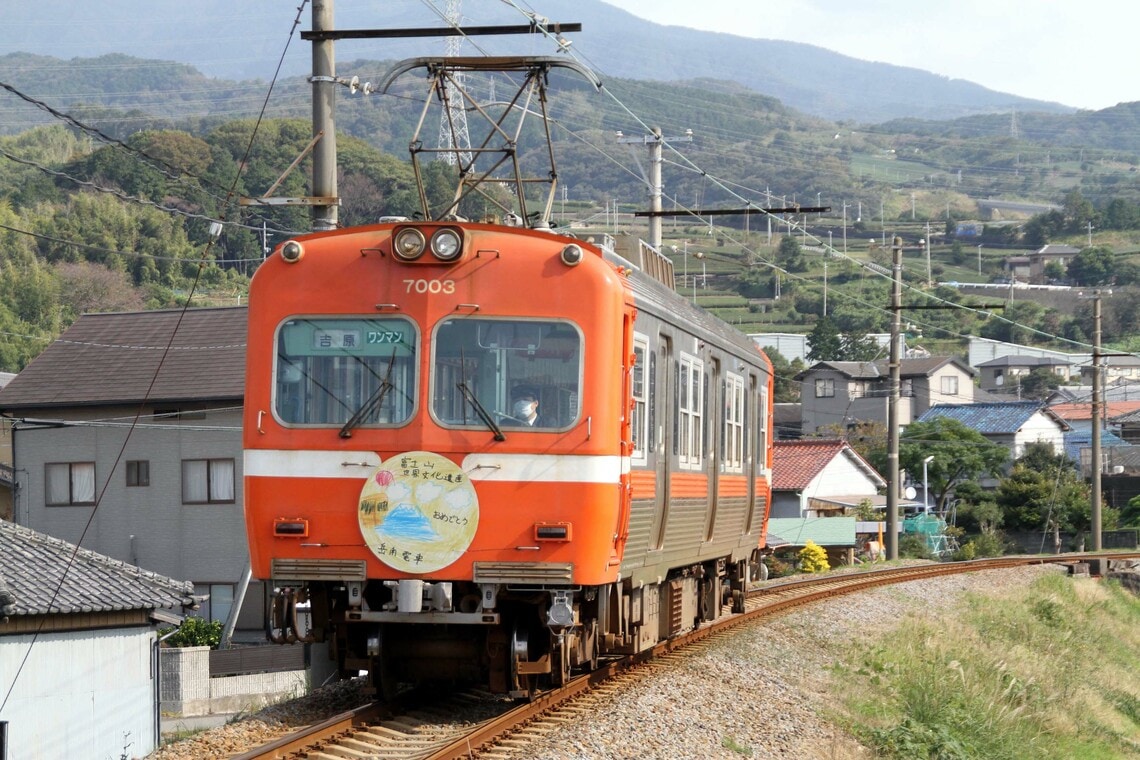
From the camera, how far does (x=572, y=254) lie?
369 inches

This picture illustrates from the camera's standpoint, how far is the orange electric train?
9.20m

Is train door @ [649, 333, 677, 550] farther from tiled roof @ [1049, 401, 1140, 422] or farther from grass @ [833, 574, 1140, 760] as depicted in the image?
tiled roof @ [1049, 401, 1140, 422]

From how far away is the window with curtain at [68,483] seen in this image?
31350 millimetres

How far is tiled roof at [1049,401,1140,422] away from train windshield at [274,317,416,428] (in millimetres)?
65260

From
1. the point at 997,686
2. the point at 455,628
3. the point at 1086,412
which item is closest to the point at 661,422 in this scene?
the point at 455,628

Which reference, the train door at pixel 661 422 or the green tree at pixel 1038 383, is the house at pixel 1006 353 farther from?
the train door at pixel 661 422

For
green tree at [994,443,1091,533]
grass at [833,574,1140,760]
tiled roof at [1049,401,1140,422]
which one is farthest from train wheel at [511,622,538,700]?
tiled roof at [1049,401,1140,422]

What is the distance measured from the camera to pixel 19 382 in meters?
32.5

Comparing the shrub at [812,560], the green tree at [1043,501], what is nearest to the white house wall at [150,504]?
the shrub at [812,560]

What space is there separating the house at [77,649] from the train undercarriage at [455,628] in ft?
31.7

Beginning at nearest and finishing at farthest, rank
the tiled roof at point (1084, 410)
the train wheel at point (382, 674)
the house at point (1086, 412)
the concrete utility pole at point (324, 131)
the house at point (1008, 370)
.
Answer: the train wheel at point (382, 674)
the concrete utility pole at point (324, 131)
the house at point (1086, 412)
the tiled roof at point (1084, 410)
the house at point (1008, 370)

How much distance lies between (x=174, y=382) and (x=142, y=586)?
32.8ft

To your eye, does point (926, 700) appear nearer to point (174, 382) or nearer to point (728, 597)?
point (728, 597)

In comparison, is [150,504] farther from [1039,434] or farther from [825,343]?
[825,343]
